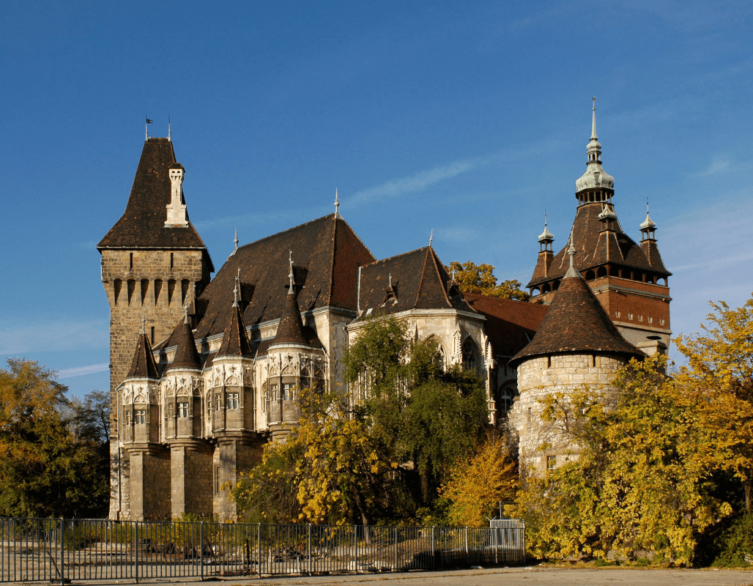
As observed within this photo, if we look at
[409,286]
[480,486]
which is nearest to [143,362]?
[409,286]

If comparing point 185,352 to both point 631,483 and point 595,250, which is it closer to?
point 631,483

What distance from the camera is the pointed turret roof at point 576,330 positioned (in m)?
36.2

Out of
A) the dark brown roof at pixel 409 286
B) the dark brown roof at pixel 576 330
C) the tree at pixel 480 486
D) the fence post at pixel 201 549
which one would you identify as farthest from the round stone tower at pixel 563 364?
the fence post at pixel 201 549

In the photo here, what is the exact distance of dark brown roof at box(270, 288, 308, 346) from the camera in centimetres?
4959

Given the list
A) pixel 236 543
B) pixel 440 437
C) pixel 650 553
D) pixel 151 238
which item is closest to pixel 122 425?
pixel 151 238

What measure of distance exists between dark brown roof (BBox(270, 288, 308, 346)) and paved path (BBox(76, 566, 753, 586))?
74.0ft

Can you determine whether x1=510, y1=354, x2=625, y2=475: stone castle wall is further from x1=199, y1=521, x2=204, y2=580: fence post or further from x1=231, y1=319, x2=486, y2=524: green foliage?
x1=199, y1=521, x2=204, y2=580: fence post

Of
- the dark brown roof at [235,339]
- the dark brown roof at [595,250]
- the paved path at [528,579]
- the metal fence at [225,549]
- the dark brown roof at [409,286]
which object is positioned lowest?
the paved path at [528,579]

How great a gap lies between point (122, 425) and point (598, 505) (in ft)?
111

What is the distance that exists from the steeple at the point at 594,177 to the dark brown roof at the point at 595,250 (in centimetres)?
139

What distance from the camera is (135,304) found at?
63.1 m

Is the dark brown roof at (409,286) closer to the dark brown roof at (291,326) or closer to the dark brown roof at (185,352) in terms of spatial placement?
the dark brown roof at (291,326)

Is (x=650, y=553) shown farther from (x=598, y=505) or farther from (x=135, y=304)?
(x=135, y=304)

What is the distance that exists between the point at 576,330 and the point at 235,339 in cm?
2098
